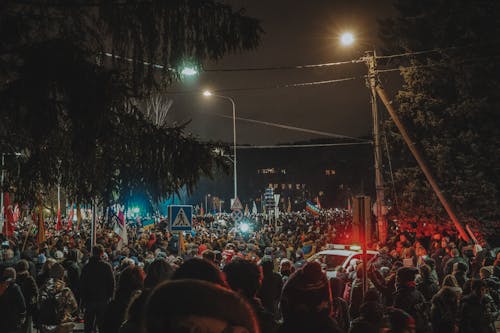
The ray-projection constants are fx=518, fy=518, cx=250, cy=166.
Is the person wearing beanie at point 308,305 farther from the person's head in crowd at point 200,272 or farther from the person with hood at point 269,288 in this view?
the person with hood at point 269,288

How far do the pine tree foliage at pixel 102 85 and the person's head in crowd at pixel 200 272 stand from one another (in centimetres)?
258

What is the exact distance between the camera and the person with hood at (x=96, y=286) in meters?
9.15

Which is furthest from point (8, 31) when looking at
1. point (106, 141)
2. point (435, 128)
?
point (435, 128)

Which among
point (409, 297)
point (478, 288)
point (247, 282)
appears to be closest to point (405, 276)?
point (409, 297)

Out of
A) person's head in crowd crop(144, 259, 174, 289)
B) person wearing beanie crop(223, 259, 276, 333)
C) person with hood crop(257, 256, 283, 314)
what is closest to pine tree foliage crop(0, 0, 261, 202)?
person's head in crowd crop(144, 259, 174, 289)

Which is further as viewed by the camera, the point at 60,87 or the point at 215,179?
the point at 215,179

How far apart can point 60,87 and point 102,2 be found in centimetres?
95

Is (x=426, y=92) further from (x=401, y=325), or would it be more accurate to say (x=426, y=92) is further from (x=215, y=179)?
(x=401, y=325)

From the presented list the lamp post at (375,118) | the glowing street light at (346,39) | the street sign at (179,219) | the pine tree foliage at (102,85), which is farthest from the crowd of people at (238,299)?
the glowing street light at (346,39)

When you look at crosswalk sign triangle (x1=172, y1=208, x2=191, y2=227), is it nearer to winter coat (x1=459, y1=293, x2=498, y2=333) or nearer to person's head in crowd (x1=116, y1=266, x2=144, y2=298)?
person's head in crowd (x1=116, y1=266, x2=144, y2=298)

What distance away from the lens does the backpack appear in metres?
7.92

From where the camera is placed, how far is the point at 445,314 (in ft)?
21.1

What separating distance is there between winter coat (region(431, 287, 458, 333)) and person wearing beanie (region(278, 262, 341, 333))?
299 cm

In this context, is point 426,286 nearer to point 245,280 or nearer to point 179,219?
point 245,280
